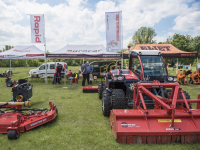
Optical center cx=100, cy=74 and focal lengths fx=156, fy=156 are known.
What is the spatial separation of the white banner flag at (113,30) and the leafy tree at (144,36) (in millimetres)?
40130

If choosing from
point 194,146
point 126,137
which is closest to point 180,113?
point 194,146

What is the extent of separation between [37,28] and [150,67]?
944cm

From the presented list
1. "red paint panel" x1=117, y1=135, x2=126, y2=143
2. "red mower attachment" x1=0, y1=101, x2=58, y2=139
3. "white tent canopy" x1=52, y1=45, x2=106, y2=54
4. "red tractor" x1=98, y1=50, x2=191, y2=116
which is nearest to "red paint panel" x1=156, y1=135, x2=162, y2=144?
"red paint panel" x1=117, y1=135, x2=126, y2=143

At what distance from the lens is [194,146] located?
3033 millimetres

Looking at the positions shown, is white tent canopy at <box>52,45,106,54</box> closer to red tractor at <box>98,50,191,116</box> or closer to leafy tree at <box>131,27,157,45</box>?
red tractor at <box>98,50,191,116</box>

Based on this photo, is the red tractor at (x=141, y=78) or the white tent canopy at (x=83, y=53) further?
the white tent canopy at (x=83, y=53)

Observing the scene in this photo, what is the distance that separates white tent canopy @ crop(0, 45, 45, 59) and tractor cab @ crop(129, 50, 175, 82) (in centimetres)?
907

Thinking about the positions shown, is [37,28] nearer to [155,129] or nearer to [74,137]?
[74,137]

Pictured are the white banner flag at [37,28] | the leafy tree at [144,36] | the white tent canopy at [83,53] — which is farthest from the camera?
the leafy tree at [144,36]

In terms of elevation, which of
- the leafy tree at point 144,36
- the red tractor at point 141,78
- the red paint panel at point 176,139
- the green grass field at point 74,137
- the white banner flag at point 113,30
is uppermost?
the leafy tree at point 144,36

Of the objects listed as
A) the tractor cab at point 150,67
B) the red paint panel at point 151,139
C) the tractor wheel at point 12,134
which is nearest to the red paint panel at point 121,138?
the red paint panel at point 151,139

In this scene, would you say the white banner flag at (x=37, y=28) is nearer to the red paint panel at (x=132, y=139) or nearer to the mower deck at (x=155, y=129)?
the mower deck at (x=155, y=129)

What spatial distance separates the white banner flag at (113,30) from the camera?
10164 mm

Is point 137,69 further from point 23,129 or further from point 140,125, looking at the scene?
point 23,129
